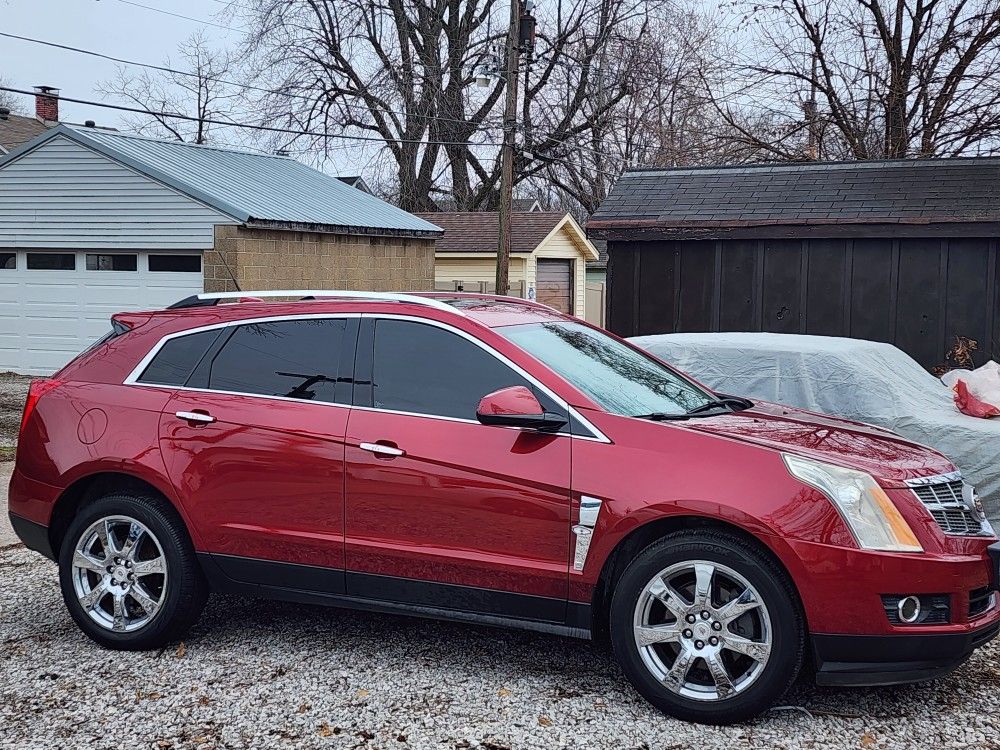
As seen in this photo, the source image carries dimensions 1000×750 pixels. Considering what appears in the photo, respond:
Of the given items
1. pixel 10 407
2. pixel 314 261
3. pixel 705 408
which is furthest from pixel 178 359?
pixel 314 261

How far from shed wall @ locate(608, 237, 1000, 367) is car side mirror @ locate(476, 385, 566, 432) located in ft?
26.2

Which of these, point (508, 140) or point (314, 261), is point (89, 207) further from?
point (508, 140)

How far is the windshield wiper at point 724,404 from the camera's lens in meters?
5.20

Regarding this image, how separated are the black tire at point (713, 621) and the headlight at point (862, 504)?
1.13 ft

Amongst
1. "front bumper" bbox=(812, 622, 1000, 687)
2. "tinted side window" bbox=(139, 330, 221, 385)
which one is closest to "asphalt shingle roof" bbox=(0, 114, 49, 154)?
"tinted side window" bbox=(139, 330, 221, 385)

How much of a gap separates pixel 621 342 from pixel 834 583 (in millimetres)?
2042

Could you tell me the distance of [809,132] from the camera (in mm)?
21391

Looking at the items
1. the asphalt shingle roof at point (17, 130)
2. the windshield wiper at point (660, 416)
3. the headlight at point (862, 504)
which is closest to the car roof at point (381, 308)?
the windshield wiper at point (660, 416)

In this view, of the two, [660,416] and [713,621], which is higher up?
[660,416]

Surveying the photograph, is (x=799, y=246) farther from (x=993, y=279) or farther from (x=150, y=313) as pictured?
(x=150, y=313)

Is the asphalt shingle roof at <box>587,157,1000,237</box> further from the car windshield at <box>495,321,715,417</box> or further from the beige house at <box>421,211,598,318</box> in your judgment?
the beige house at <box>421,211,598,318</box>

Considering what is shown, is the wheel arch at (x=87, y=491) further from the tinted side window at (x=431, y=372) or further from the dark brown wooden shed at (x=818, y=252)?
the dark brown wooden shed at (x=818, y=252)

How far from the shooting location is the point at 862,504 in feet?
13.9

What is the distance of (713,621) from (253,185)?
17.0 m
